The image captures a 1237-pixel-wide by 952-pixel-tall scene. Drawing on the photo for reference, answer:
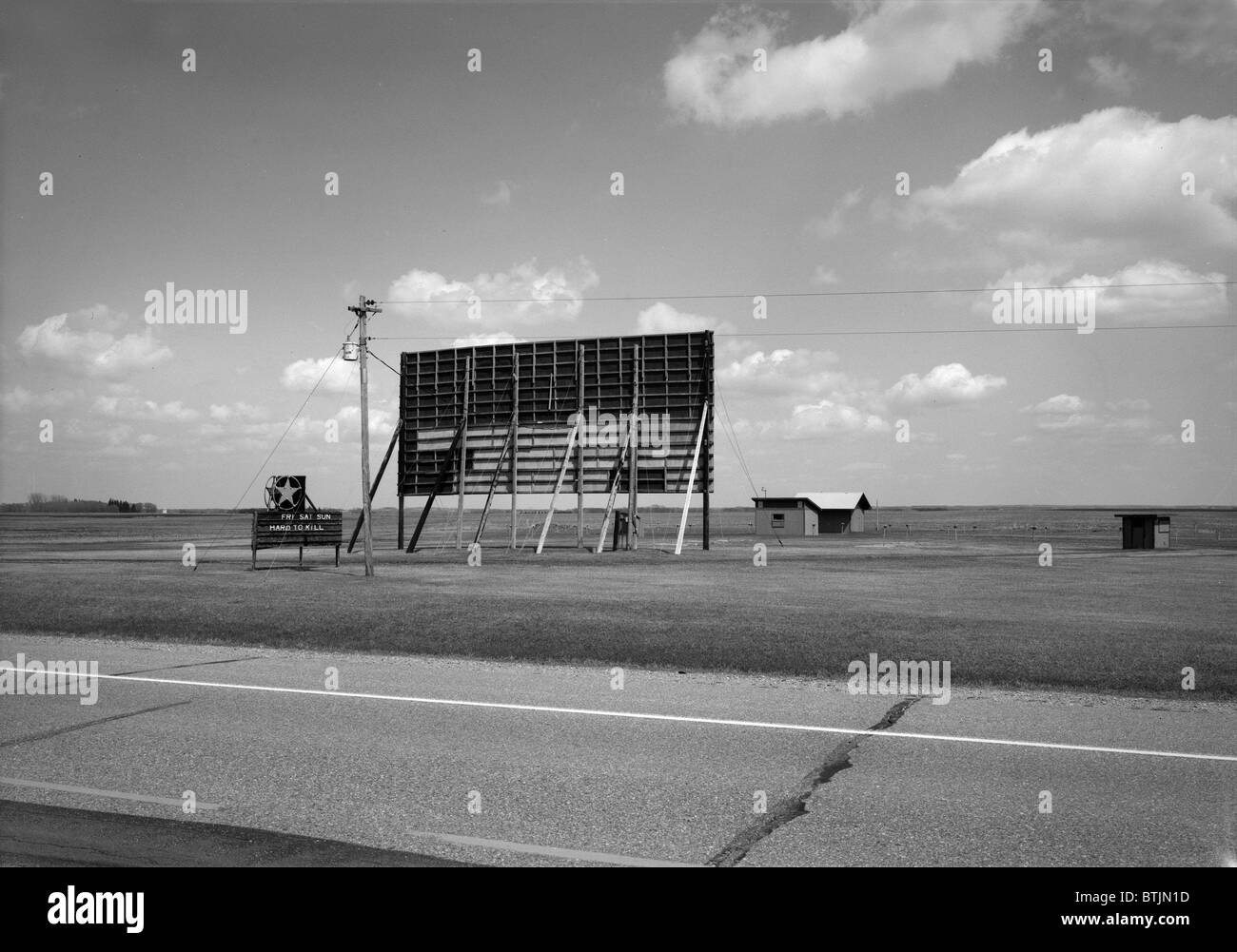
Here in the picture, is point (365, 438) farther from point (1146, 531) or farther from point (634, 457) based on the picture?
point (1146, 531)

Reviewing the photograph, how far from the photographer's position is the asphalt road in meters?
5.29

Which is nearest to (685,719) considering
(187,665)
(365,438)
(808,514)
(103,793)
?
(103,793)

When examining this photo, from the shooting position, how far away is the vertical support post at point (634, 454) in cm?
4031

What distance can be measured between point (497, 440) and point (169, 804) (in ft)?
123

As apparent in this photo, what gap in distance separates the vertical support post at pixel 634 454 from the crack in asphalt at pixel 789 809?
3203 centimetres

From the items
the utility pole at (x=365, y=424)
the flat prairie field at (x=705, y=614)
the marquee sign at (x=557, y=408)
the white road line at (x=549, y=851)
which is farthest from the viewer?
the marquee sign at (x=557, y=408)

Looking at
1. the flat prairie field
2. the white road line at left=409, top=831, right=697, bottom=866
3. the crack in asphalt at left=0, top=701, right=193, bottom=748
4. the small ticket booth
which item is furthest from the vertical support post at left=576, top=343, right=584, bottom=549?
the white road line at left=409, top=831, right=697, bottom=866

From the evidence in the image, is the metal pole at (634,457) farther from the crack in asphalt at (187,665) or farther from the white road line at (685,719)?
the white road line at (685,719)

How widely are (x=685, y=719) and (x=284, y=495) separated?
2385 centimetres

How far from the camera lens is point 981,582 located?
999 inches

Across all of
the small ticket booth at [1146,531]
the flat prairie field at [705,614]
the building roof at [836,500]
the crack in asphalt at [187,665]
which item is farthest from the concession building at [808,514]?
the crack in asphalt at [187,665]

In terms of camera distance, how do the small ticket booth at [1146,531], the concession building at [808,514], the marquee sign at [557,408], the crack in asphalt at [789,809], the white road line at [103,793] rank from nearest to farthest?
1. the crack in asphalt at [789,809]
2. the white road line at [103,793]
3. the marquee sign at [557,408]
4. the small ticket booth at [1146,531]
5. the concession building at [808,514]
